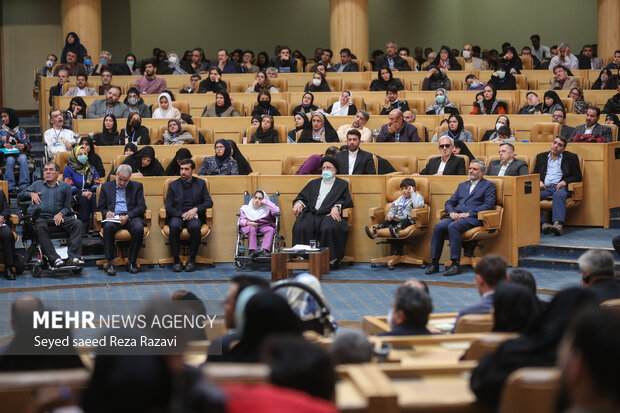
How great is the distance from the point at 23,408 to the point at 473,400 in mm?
1560

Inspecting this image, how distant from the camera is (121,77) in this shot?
15.1 meters

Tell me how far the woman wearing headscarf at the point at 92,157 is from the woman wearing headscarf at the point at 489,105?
16.9 ft

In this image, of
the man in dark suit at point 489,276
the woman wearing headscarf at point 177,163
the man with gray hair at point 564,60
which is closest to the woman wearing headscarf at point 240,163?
the woman wearing headscarf at point 177,163

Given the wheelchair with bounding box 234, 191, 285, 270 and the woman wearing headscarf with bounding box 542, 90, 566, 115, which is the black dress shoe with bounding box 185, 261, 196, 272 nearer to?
the wheelchair with bounding box 234, 191, 285, 270

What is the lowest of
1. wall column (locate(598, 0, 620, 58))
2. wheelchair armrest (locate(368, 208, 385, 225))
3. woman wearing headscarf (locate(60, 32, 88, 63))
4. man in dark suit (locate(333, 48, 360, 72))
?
wheelchair armrest (locate(368, 208, 385, 225))

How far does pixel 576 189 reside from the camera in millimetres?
10469

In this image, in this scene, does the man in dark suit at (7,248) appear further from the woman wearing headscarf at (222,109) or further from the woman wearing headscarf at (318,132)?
the woman wearing headscarf at (222,109)

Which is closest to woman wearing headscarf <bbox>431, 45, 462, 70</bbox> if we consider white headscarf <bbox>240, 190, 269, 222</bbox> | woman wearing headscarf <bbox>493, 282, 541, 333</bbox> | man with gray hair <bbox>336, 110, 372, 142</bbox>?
man with gray hair <bbox>336, 110, 372, 142</bbox>

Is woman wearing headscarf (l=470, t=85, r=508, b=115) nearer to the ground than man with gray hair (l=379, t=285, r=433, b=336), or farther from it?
farther from it

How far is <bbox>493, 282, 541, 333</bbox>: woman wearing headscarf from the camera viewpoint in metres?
4.06

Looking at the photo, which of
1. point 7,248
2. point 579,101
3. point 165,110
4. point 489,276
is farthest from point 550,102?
point 489,276

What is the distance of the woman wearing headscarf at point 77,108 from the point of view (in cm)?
1291

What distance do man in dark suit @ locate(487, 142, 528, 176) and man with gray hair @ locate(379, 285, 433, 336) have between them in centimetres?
572

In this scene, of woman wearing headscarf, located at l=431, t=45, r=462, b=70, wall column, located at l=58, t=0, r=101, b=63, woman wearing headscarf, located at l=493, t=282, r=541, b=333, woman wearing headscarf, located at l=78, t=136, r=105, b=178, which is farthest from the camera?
wall column, located at l=58, t=0, r=101, b=63
